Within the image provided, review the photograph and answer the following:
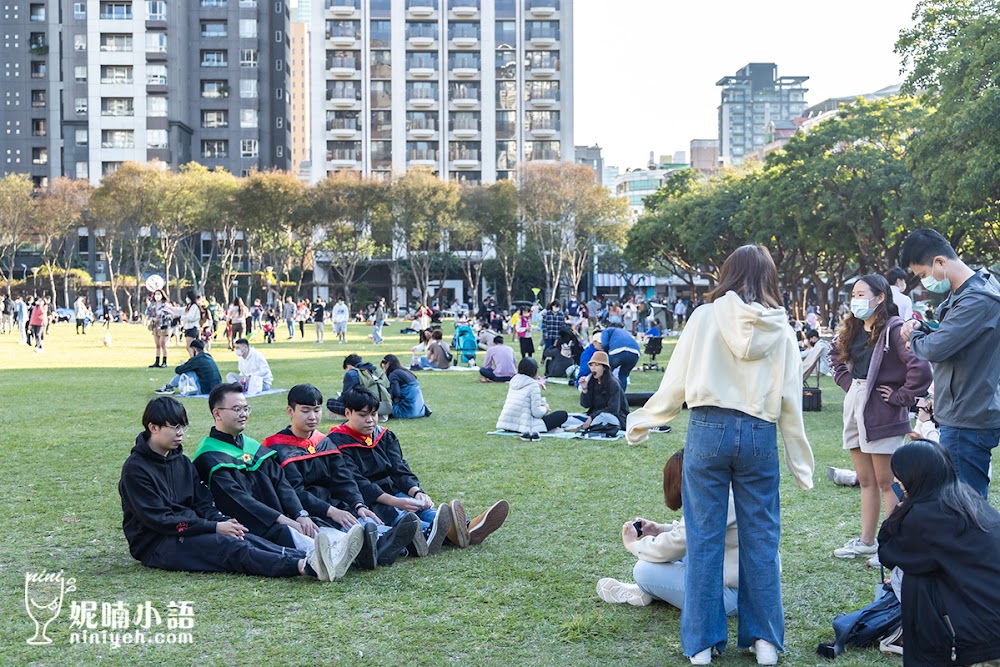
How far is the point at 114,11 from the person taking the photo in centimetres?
8294

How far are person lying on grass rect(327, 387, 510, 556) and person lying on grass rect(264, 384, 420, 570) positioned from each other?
17cm

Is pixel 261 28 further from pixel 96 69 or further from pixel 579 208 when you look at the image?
pixel 579 208

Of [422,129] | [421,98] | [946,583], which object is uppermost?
[421,98]

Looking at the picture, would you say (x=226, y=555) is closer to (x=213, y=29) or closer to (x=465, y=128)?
(x=465, y=128)

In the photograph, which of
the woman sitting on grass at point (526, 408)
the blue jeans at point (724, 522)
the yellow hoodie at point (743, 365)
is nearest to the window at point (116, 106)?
the woman sitting on grass at point (526, 408)

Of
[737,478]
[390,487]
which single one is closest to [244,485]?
[390,487]

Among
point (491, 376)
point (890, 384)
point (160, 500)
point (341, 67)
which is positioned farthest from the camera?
point (341, 67)

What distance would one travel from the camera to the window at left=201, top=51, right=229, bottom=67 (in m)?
87.0

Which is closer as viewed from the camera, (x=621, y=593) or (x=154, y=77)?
(x=621, y=593)

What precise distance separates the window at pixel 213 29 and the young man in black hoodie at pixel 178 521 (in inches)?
3407

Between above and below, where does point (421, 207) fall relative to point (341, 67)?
below

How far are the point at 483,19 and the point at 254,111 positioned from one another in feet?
65.9

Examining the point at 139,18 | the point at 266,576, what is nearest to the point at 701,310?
the point at 266,576

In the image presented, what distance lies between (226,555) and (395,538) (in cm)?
100
